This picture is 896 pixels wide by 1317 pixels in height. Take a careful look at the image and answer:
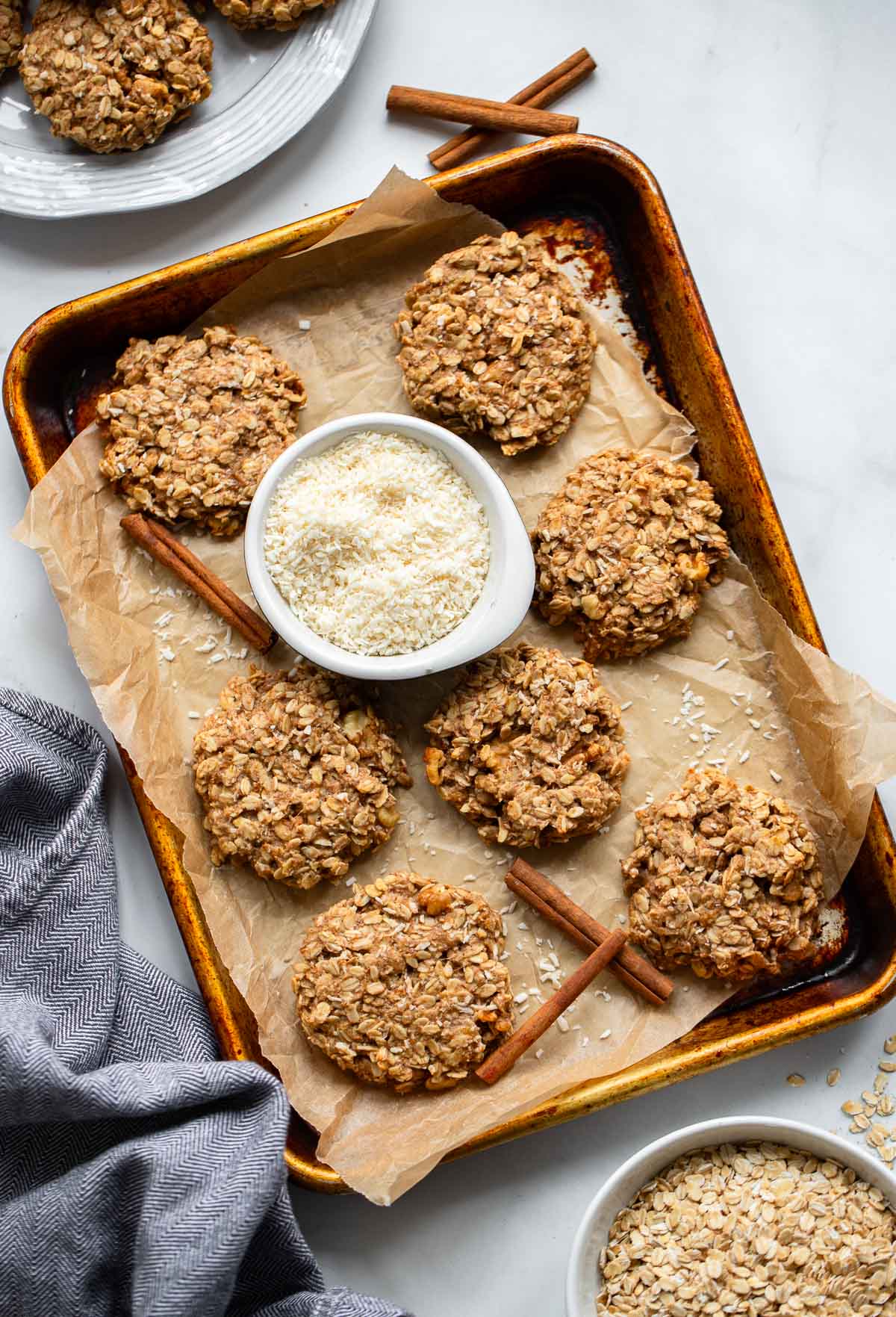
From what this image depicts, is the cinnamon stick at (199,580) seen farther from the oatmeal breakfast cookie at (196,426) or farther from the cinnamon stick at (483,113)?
the cinnamon stick at (483,113)

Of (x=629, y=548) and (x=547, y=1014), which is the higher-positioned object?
(x=629, y=548)

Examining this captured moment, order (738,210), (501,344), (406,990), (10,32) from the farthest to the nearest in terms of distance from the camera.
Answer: (738,210)
(10,32)
(501,344)
(406,990)

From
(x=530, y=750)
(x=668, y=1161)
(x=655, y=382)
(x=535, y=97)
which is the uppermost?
(x=535, y=97)

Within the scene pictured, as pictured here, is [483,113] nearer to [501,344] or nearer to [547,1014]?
[501,344]

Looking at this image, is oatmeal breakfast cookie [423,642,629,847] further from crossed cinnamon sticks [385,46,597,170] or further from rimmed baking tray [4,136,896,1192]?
crossed cinnamon sticks [385,46,597,170]

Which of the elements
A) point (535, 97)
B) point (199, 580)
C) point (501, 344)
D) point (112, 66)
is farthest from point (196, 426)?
point (535, 97)

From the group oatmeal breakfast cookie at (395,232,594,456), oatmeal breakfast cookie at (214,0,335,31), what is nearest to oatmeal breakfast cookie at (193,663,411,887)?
oatmeal breakfast cookie at (395,232,594,456)

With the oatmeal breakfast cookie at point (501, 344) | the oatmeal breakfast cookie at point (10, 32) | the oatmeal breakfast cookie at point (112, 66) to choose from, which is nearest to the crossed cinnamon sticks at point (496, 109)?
the oatmeal breakfast cookie at point (501, 344)
